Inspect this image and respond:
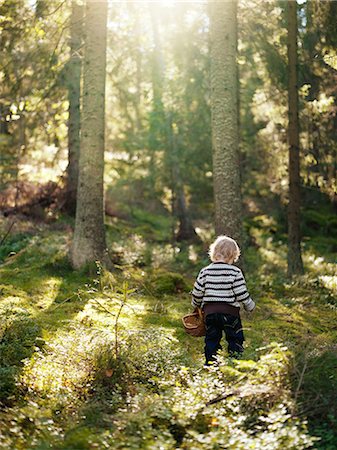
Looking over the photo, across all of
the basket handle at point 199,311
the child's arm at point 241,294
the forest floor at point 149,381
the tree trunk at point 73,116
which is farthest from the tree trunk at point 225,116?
the tree trunk at point 73,116

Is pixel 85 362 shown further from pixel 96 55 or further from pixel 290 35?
pixel 290 35

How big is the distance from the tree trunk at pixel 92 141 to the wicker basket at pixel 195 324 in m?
4.93

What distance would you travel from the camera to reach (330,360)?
534 cm

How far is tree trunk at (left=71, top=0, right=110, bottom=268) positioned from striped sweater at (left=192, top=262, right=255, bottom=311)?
5.13 m

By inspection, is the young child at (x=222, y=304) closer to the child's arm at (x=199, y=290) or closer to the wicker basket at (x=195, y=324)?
the child's arm at (x=199, y=290)

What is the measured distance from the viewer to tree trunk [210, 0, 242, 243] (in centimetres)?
989

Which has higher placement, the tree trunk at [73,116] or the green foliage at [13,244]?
the tree trunk at [73,116]

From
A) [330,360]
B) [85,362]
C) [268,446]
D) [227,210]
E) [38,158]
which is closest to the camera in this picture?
[268,446]

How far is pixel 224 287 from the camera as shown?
6.85 metres

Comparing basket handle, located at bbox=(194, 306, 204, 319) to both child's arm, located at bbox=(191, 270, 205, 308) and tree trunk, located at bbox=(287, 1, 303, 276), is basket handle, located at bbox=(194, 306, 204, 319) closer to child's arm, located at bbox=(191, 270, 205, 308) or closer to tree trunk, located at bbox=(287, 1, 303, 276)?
child's arm, located at bbox=(191, 270, 205, 308)

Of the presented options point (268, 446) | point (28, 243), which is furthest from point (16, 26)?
point (268, 446)

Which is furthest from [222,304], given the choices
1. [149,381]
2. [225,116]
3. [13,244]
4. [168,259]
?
[168,259]

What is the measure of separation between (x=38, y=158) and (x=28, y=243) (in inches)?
268

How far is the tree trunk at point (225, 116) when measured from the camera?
989 centimetres
